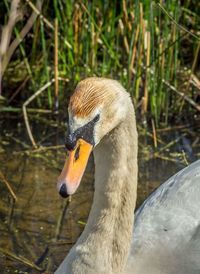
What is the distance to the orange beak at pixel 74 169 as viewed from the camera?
288 cm

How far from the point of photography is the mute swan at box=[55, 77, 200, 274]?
2.97 metres

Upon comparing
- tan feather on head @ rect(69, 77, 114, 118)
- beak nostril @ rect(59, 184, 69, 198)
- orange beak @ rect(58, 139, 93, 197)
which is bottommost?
beak nostril @ rect(59, 184, 69, 198)

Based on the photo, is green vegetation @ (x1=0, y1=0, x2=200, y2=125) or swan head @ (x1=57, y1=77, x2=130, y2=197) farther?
green vegetation @ (x1=0, y1=0, x2=200, y2=125)

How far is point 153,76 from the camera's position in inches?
207

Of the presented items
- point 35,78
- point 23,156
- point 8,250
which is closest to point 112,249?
point 8,250

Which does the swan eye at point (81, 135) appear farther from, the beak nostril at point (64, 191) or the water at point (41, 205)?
the water at point (41, 205)

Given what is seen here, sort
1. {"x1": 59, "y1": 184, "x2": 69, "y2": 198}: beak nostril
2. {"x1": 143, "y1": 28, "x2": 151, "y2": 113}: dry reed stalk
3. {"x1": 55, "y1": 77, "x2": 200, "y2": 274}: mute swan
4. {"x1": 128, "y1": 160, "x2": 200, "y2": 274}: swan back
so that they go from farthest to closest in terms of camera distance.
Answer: {"x1": 143, "y1": 28, "x2": 151, "y2": 113}: dry reed stalk, {"x1": 128, "y1": 160, "x2": 200, "y2": 274}: swan back, {"x1": 55, "y1": 77, "x2": 200, "y2": 274}: mute swan, {"x1": 59, "y1": 184, "x2": 69, "y2": 198}: beak nostril

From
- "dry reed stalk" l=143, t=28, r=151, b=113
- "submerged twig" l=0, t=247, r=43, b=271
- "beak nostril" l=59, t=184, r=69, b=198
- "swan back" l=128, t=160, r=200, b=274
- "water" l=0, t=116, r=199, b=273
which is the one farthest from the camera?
"dry reed stalk" l=143, t=28, r=151, b=113

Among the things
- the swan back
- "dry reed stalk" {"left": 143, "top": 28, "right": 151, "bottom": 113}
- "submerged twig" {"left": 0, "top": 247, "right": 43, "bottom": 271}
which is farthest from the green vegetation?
"submerged twig" {"left": 0, "top": 247, "right": 43, "bottom": 271}

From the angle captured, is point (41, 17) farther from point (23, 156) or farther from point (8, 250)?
point (8, 250)

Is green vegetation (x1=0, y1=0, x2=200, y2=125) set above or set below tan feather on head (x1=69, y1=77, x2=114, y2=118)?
below

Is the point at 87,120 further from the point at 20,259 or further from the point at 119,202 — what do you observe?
the point at 20,259

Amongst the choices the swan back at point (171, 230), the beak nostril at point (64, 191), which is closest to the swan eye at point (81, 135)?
the beak nostril at point (64, 191)

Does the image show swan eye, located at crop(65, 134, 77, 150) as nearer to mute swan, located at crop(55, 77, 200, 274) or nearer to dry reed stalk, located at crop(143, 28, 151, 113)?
mute swan, located at crop(55, 77, 200, 274)
